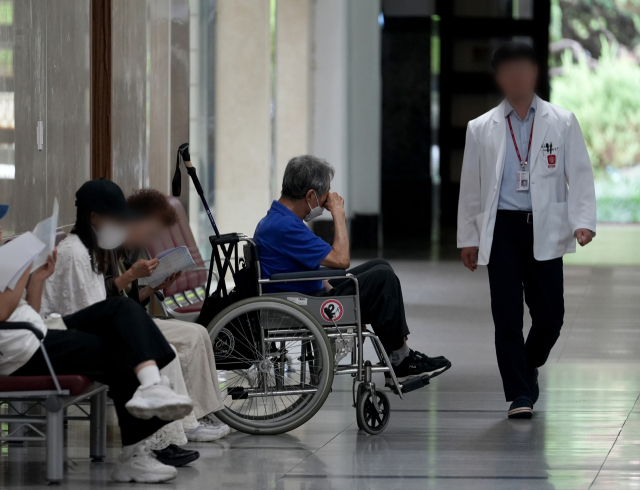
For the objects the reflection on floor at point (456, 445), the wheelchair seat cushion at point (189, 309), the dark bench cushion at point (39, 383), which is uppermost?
the dark bench cushion at point (39, 383)

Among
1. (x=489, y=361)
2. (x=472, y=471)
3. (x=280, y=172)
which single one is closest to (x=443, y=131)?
(x=280, y=172)

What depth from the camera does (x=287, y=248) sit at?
430 cm

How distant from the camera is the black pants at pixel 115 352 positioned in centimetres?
337

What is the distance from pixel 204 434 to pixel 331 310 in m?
0.65

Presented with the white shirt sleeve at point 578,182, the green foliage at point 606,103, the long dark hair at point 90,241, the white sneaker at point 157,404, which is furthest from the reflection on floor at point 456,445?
the green foliage at point 606,103

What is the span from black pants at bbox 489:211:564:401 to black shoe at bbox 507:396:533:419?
3cm

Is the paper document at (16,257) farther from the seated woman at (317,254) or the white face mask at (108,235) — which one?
the seated woman at (317,254)

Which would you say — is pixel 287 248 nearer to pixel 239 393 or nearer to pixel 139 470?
pixel 239 393

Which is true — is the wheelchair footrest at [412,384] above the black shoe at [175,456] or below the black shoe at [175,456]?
above

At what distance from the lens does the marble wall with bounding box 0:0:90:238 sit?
4.27 m

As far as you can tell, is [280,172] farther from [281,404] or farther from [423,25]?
[281,404]

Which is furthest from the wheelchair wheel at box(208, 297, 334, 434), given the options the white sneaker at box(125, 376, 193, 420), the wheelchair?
the white sneaker at box(125, 376, 193, 420)

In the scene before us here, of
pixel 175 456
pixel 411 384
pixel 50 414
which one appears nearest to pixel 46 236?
pixel 50 414

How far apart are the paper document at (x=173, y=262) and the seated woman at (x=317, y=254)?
1.28 feet
